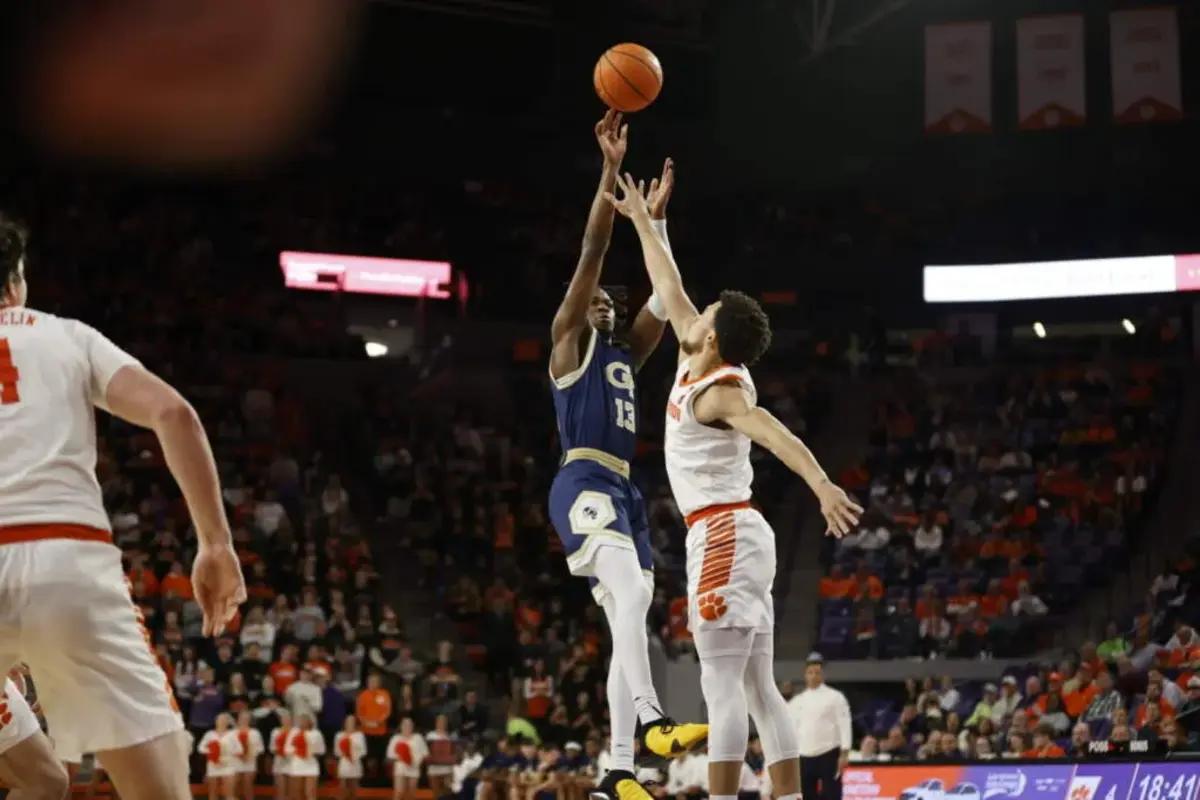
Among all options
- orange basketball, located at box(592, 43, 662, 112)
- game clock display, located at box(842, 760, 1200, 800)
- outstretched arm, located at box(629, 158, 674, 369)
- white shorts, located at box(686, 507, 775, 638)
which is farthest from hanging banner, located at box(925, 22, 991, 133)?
white shorts, located at box(686, 507, 775, 638)

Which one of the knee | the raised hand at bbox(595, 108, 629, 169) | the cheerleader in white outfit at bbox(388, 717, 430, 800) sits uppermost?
the raised hand at bbox(595, 108, 629, 169)

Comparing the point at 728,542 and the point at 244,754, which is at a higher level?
the point at 728,542

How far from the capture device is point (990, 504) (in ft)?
77.2

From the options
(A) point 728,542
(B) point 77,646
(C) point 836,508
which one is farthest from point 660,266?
(B) point 77,646

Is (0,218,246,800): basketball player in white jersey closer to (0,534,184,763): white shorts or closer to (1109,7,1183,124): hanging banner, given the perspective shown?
(0,534,184,763): white shorts

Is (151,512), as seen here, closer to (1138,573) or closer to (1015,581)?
(1015,581)

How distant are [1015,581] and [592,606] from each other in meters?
5.67

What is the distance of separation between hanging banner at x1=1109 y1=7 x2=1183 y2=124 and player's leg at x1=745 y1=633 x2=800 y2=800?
18502mm

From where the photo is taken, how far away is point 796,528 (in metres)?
25.5

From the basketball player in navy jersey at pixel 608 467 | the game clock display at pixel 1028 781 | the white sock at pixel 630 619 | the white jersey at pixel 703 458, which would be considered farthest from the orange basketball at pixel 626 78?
the game clock display at pixel 1028 781

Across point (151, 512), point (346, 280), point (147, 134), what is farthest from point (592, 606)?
point (147, 134)

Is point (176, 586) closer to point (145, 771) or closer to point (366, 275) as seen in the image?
point (366, 275)

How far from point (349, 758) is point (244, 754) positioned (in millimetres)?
1147

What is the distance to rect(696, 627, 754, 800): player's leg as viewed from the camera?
7.00m
